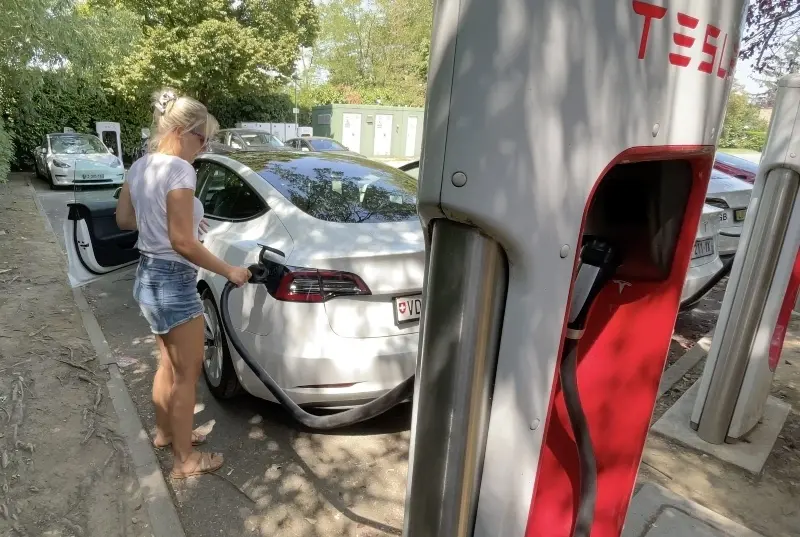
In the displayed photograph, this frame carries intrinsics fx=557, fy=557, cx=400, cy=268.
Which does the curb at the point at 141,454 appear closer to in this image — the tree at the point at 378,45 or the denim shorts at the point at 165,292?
the denim shorts at the point at 165,292

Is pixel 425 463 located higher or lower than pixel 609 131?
lower

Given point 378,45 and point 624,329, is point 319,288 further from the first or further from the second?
point 378,45

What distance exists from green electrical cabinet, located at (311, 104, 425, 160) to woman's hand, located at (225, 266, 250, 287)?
84.3 ft

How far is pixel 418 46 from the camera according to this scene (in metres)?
41.0

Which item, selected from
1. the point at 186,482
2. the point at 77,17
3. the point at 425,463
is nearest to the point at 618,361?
the point at 425,463

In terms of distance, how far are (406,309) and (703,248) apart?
3.12m

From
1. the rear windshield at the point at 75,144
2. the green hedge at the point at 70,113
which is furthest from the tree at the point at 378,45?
the rear windshield at the point at 75,144

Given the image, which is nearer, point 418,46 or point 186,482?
point 186,482

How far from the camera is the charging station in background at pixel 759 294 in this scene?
9.46 feet

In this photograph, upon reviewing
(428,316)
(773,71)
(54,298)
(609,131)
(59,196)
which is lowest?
(59,196)

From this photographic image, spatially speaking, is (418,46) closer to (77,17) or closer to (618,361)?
(77,17)

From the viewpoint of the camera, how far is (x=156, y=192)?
2.56 metres

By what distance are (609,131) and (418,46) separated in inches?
1699

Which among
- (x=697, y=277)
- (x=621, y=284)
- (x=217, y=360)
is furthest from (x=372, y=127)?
(x=621, y=284)
